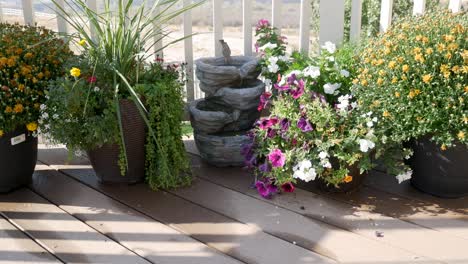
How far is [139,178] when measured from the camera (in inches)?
98.9

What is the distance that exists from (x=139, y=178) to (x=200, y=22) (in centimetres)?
463

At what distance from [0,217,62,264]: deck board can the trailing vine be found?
2.04 feet

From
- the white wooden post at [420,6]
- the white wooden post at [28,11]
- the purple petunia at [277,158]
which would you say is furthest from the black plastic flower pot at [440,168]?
the white wooden post at [28,11]

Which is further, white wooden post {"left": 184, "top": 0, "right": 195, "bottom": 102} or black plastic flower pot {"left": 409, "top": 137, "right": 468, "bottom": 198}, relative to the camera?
white wooden post {"left": 184, "top": 0, "right": 195, "bottom": 102}

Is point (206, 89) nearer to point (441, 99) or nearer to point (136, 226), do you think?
point (136, 226)

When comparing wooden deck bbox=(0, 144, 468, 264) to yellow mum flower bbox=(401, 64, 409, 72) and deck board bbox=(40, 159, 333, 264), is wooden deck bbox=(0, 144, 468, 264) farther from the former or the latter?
yellow mum flower bbox=(401, 64, 409, 72)

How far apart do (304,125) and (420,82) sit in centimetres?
51

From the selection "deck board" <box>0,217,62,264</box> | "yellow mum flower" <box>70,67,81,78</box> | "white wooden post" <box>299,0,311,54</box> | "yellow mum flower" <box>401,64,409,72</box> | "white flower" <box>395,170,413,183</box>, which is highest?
"white wooden post" <box>299,0,311,54</box>

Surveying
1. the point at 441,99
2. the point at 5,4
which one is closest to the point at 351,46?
the point at 441,99

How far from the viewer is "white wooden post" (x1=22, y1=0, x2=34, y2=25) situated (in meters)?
2.75

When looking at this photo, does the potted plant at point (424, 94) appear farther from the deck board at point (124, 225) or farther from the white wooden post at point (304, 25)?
the deck board at point (124, 225)

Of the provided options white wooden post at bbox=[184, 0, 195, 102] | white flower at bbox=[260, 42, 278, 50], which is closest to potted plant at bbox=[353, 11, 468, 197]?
white flower at bbox=[260, 42, 278, 50]

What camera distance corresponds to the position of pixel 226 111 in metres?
2.70

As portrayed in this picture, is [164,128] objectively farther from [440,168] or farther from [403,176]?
[440,168]
